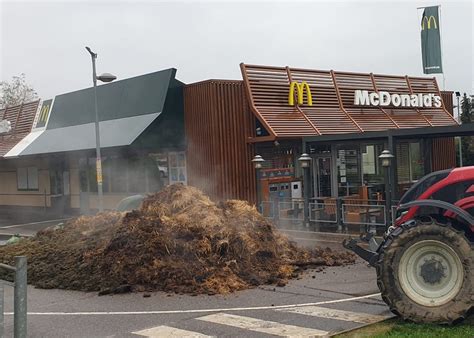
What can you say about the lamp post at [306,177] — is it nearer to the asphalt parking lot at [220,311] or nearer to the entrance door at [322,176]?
the entrance door at [322,176]

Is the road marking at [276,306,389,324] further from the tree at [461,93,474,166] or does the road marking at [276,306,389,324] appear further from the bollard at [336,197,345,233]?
the tree at [461,93,474,166]

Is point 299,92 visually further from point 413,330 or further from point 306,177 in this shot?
point 413,330

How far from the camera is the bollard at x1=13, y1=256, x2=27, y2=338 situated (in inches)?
170

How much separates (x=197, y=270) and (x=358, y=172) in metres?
12.0

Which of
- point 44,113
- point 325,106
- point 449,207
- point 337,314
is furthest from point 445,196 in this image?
point 44,113

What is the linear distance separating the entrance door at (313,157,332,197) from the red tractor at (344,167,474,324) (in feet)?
43.8

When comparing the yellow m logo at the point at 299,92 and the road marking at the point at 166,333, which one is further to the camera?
the yellow m logo at the point at 299,92

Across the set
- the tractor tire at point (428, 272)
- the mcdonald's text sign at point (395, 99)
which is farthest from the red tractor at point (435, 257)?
the mcdonald's text sign at point (395, 99)

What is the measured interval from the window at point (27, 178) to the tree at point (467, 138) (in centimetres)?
2859

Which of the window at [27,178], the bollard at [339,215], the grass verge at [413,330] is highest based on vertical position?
the window at [27,178]

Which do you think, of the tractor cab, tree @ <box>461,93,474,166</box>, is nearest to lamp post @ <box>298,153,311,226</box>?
the tractor cab

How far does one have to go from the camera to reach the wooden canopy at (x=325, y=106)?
19.5 m

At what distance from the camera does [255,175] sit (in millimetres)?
19719

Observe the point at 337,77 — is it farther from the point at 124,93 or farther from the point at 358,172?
the point at 124,93
